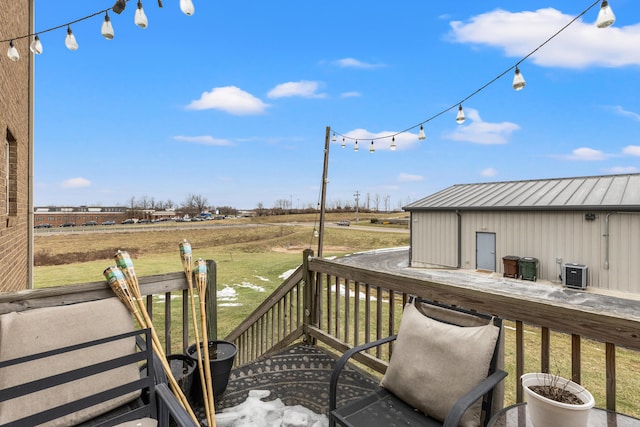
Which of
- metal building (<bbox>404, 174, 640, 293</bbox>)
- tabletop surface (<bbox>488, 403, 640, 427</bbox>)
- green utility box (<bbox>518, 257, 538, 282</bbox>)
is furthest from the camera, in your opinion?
green utility box (<bbox>518, 257, 538, 282</bbox>)

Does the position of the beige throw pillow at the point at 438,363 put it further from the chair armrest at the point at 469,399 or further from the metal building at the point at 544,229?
the metal building at the point at 544,229

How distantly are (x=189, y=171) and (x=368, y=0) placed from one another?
34218mm

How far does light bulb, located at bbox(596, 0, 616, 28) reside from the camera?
8.07ft

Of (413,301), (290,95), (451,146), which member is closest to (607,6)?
(413,301)

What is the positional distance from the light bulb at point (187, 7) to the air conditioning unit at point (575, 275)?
12.2 metres

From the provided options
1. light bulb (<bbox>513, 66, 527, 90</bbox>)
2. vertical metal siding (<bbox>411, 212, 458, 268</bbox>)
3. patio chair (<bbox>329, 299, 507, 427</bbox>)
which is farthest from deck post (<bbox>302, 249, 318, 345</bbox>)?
vertical metal siding (<bbox>411, 212, 458, 268</bbox>)

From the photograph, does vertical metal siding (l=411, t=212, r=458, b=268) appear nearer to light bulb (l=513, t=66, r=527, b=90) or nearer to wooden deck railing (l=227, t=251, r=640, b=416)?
wooden deck railing (l=227, t=251, r=640, b=416)

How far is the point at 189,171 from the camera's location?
3741cm

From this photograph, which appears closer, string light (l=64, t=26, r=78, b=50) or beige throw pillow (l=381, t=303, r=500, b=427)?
beige throw pillow (l=381, t=303, r=500, b=427)

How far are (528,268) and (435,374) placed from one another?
11.5 m

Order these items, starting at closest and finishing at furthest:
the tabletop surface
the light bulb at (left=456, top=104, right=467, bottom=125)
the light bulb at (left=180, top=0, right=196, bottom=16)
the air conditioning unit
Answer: the tabletop surface < the light bulb at (left=180, top=0, right=196, bottom=16) < the light bulb at (left=456, top=104, right=467, bottom=125) < the air conditioning unit

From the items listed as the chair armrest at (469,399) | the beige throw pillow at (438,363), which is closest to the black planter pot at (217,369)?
the beige throw pillow at (438,363)

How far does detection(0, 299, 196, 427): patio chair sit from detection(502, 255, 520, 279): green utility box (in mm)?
12396

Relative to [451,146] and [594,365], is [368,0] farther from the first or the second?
[451,146]
